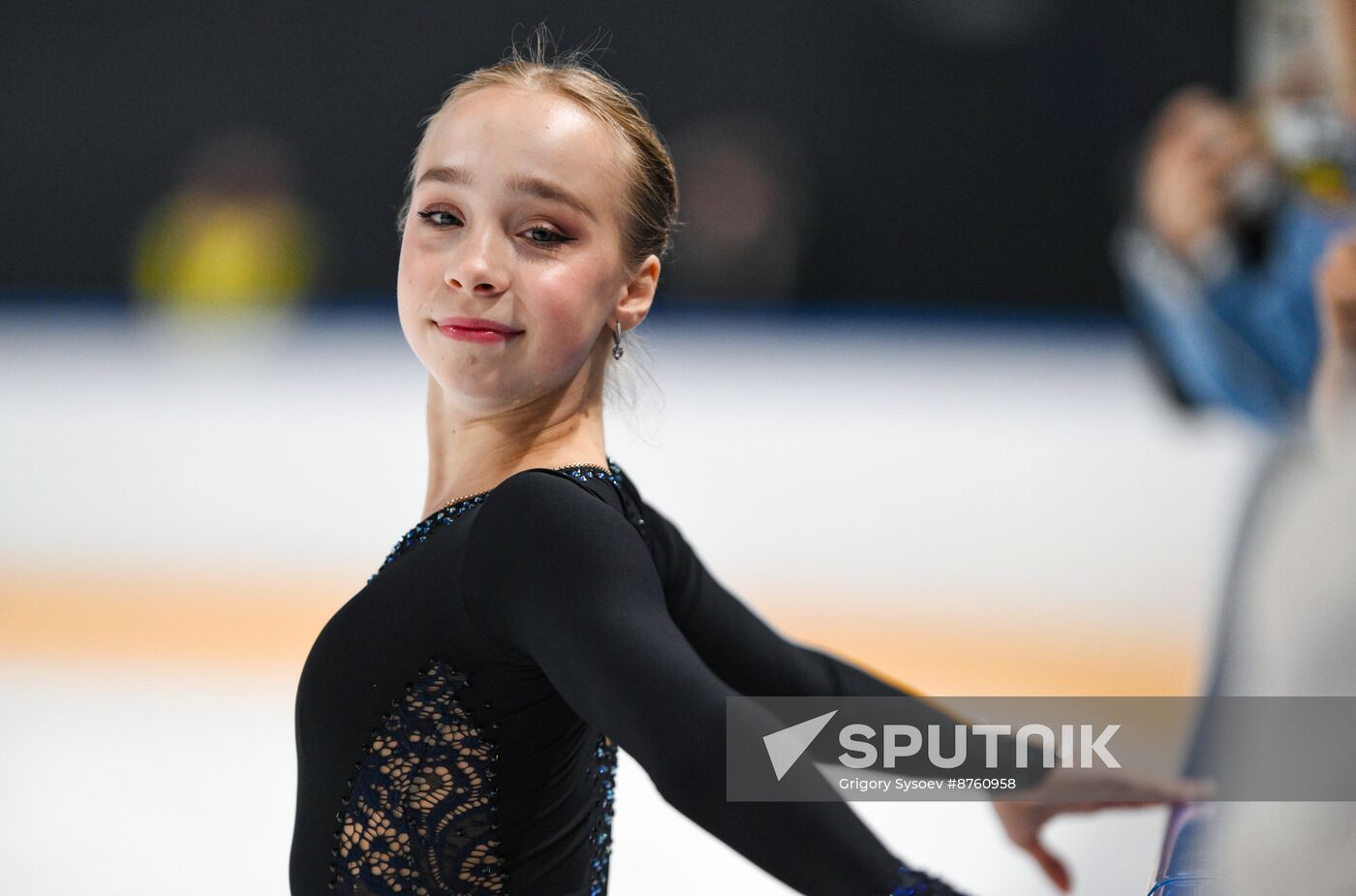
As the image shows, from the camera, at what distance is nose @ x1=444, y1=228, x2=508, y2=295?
126cm

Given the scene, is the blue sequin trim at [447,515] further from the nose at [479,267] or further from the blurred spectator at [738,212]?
the blurred spectator at [738,212]

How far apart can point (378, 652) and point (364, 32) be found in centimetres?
1466

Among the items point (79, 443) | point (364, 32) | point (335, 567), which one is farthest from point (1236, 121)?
point (364, 32)

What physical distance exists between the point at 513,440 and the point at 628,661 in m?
0.39

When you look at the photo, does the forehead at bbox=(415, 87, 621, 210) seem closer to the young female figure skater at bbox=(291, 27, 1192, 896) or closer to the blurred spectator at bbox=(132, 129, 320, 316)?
the young female figure skater at bbox=(291, 27, 1192, 896)

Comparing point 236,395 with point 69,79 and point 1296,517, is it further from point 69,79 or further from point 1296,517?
point 1296,517

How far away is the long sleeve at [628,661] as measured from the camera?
99cm

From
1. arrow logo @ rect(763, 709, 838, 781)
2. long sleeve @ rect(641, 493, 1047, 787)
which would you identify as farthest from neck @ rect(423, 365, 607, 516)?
arrow logo @ rect(763, 709, 838, 781)

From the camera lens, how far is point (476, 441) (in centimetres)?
139

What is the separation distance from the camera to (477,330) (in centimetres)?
129

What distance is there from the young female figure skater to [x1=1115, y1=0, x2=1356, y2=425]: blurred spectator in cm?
184

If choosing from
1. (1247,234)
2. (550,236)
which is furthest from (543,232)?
(1247,234)

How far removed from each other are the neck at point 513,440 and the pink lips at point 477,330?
86 mm

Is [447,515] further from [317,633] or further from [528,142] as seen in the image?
[317,633]
